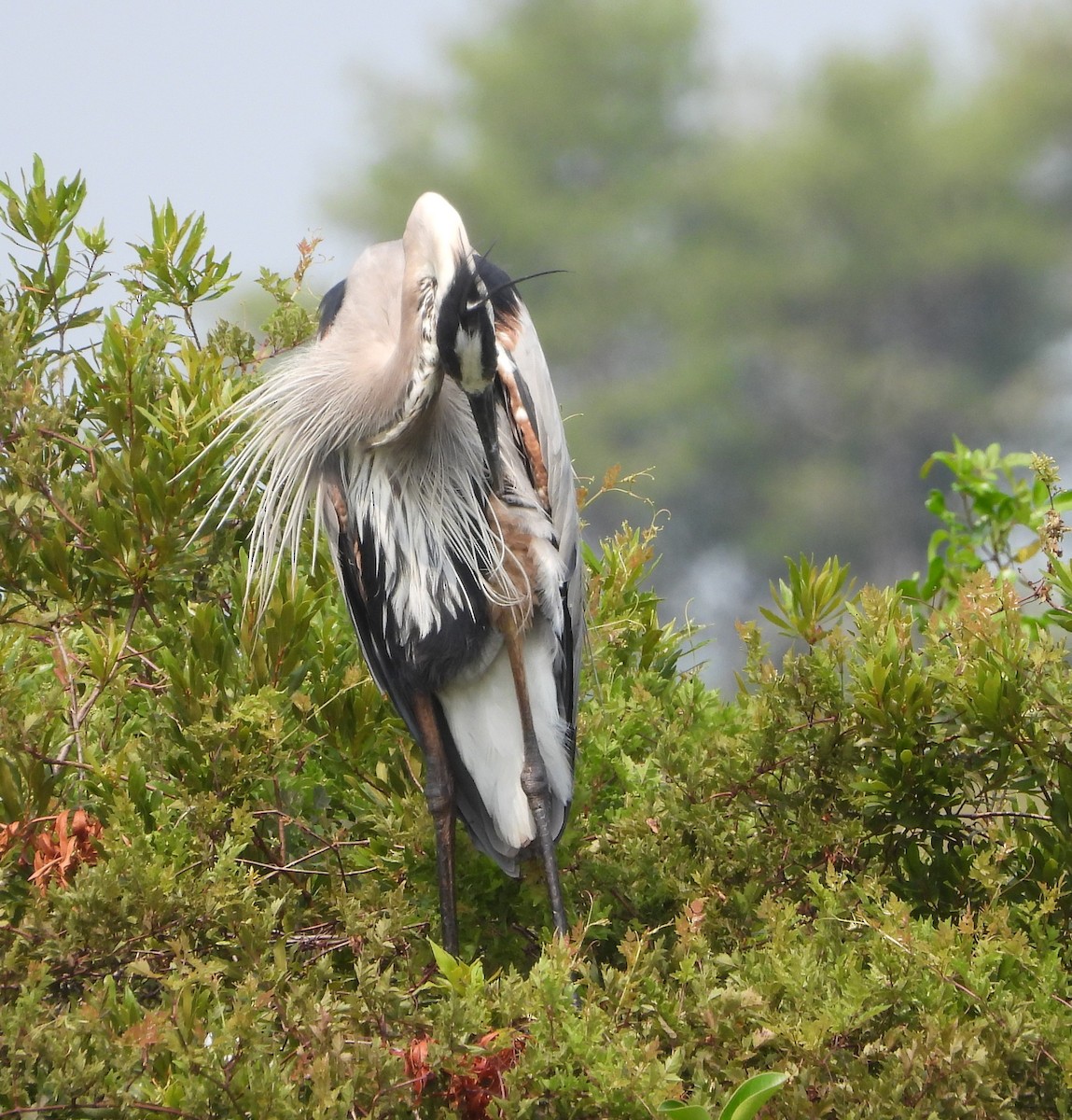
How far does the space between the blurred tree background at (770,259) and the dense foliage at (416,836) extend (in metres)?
11.2

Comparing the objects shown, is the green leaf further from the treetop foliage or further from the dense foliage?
the treetop foliage

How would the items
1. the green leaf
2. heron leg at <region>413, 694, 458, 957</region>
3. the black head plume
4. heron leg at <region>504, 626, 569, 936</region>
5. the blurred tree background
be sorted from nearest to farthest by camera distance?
the green leaf
the black head plume
heron leg at <region>413, 694, 458, 957</region>
heron leg at <region>504, 626, 569, 936</region>
the blurred tree background

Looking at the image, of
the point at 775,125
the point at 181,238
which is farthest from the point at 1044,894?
the point at 775,125

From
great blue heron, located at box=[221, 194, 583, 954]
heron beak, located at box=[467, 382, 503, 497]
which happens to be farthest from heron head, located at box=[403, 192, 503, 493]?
great blue heron, located at box=[221, 194, 583, 954]

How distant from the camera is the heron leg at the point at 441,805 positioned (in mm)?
2412

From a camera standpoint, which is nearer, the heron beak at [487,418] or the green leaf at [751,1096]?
the green leaf at [751,1096]

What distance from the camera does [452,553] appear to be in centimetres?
257

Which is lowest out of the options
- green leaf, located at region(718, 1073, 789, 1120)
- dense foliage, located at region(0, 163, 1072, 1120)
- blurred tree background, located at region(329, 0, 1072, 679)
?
green leaf, located at region(718, 1073, 789, 1120)

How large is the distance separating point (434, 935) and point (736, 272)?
48.2 ft

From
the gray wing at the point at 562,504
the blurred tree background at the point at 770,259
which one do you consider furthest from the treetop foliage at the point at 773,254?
the gray wing at the point at 562,504

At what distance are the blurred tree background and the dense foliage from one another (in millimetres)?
11243

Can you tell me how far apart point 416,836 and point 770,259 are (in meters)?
14.8

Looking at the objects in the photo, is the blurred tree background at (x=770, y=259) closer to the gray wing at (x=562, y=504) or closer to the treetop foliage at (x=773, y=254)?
the treetop foliage at (x=773, y=254)

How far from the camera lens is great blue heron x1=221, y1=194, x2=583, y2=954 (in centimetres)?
255
